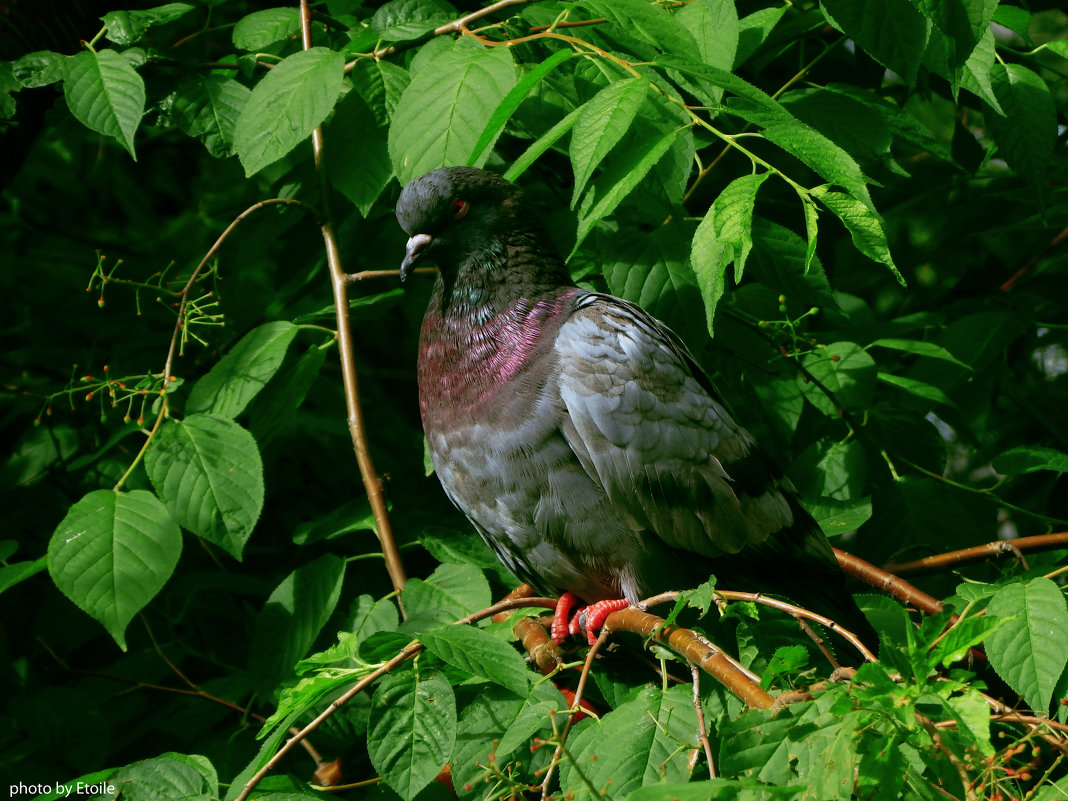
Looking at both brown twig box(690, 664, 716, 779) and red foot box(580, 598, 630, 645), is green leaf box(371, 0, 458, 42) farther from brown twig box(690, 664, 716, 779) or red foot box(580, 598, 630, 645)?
brown twig box(690, 664, 716, 779)

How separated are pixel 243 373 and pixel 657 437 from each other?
1133mm

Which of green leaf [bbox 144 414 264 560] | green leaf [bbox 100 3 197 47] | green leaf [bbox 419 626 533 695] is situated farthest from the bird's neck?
green leaf [bbox 100 3 197 47]

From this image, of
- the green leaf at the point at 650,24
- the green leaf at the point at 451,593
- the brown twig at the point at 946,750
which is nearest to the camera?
the brown twig at the point at 946,750

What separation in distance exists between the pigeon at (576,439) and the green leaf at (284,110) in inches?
12.1

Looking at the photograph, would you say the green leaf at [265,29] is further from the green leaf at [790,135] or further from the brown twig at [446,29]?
the green leaf at [790,135]

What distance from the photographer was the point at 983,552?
2.26m

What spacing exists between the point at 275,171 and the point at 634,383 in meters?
1.67

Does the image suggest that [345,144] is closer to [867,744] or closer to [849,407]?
[849,407]

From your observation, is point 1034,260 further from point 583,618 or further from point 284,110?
point 284,110

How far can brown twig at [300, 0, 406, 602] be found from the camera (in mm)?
2451

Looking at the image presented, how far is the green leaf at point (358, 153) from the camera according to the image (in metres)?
2.48

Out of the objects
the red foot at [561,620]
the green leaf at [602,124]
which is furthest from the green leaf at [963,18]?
the red foot at [561,620]

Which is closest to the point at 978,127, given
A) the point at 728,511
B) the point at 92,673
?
the point at 728,511

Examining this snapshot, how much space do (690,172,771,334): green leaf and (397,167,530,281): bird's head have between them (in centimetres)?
92
